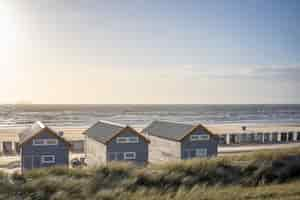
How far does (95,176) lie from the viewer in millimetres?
8148

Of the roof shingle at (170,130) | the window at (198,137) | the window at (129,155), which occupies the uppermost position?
the roof shingle at (170,130)

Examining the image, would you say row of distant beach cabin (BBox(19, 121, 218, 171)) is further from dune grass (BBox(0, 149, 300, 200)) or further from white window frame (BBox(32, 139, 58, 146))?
dune grass (BBox(0, 149, 300, 200))

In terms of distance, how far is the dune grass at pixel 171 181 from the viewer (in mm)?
6621

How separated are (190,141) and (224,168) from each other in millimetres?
16685

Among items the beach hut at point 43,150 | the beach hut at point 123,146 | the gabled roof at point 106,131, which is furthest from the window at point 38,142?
the gabled roof at point 106,131

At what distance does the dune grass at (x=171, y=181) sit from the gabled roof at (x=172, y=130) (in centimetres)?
1537

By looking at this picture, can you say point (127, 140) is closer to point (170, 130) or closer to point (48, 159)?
point (170, 130)

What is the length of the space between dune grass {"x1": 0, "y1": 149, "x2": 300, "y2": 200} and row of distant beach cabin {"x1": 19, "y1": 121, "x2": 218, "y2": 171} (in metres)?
14.9

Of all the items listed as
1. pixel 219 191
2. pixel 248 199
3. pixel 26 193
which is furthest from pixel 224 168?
pixel 26 193

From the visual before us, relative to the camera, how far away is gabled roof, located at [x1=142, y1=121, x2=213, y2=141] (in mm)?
26245

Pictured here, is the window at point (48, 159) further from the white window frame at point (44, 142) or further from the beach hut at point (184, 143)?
the beach hut at point (184, 143)

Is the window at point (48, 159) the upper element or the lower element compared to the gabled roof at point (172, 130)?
lower

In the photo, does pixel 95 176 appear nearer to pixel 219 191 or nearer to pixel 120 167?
pixel 120 167

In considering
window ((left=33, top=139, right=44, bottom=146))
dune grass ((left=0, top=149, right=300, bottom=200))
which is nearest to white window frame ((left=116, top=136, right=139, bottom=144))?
window ((left=33, top=139, right=44, bottom=146))
